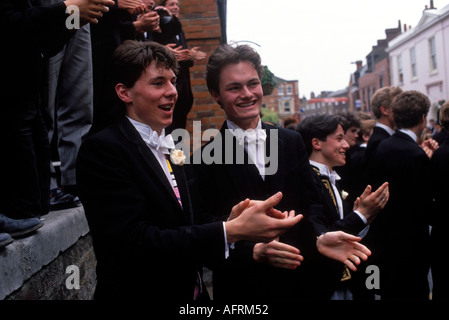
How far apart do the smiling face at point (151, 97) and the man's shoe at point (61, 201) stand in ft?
4.52

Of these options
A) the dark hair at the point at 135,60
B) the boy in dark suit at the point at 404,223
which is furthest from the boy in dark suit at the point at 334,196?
the dark hair at the point at 135,60

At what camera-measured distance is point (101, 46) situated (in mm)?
3223

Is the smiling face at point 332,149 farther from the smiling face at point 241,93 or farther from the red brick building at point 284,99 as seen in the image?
the red brick building at point 284,99

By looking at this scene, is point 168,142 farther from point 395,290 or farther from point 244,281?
point 395,290

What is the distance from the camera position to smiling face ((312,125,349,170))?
2.97 meters

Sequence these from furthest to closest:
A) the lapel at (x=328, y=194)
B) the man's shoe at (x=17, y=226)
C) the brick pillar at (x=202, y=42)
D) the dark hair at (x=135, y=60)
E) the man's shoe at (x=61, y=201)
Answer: the brick pillar at (x=202, y=42) → the man's shoe at (x=61, y=201) → the lapel at (x=328, y=194) → the man's shoe at (x=17, y=226) → the dark hair at (x=135, y=60)

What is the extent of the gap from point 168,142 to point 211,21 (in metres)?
4.43

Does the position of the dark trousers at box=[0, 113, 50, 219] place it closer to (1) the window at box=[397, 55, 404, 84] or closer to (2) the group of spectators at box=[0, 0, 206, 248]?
(2) the group of spectators at box=[0, 0, 206, 248]

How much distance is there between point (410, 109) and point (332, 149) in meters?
1.20

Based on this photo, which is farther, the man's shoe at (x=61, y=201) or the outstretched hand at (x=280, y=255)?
the man's shoe at (x=61, y=201)

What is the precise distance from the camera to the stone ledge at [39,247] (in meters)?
1.81

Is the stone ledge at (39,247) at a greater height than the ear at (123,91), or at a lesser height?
lesser

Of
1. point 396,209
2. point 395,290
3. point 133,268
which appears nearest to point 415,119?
point 396,209

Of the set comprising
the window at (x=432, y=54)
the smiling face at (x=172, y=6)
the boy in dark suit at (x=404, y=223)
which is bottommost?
Answer: the boy in dark suit at (x=404, y=223)
